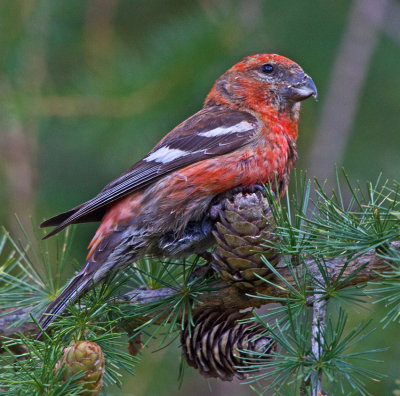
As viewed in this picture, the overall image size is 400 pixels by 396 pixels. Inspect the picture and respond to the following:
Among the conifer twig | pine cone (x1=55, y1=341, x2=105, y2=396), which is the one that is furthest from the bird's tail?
the conifer twig

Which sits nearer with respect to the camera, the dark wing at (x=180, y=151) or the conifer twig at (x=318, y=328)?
the conifer twig at (x=318, y=328)

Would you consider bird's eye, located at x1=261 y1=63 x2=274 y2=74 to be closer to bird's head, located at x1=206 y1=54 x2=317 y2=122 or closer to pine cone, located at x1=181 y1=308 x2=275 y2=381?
bird's head, located at x1=206 y1=54 x2=317 y2=122

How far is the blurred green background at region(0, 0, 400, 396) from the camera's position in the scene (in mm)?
4559

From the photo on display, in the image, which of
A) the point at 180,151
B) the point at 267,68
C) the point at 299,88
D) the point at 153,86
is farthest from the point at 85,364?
the point at 153,86

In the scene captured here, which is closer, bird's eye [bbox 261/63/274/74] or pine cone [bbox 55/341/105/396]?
pine cone [bbox 55/341/105/396]

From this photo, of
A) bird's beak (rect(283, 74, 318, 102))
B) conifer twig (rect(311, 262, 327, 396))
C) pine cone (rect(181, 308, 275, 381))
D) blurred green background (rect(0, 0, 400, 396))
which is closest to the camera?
conifer twig (rect(311, 262, 327, 396))

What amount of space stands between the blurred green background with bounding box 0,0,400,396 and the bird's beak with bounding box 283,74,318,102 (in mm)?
738

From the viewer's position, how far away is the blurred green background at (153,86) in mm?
4559

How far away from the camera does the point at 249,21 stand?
529 cm

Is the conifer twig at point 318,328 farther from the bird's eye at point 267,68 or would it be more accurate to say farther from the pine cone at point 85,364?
the bird's eye at point 267,68

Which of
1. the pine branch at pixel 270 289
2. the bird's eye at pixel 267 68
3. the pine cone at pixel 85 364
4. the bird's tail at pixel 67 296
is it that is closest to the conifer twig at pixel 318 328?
the pine branch at pixel 270 289

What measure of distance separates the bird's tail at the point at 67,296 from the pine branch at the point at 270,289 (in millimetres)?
155

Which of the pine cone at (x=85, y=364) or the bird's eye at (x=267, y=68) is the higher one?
the bird's eye at (x=267, y=68)

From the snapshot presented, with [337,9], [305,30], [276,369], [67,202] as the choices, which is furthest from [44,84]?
[276,369]
